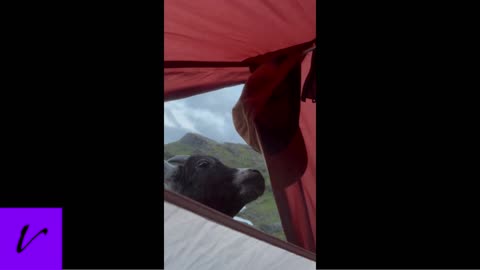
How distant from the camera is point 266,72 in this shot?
3.92 feet

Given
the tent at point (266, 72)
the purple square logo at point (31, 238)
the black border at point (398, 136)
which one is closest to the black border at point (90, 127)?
the purple square logo at point (31, 238)

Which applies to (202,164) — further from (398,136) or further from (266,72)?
(398,136)

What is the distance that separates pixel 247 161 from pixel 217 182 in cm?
11

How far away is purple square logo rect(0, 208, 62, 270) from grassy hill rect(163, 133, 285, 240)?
0.60 m

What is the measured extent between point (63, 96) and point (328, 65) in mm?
421

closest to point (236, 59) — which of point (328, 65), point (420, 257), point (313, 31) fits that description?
point (313, 31)

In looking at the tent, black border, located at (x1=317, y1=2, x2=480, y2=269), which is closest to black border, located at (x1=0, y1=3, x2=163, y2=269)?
black border, located at (x1=317, y1=2, x2=480, y2=269)

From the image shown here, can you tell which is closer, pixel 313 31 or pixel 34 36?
pixel 34 36

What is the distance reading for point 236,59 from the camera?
1244 mm

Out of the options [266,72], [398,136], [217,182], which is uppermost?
[266,72]

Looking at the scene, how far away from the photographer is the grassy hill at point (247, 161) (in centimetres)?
120

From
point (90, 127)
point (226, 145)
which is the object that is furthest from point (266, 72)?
point (90, 127)

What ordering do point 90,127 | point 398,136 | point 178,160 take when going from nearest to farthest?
point 90,127
point 398,136
point 178,160

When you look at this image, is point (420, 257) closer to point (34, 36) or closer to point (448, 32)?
point (448, 32)
